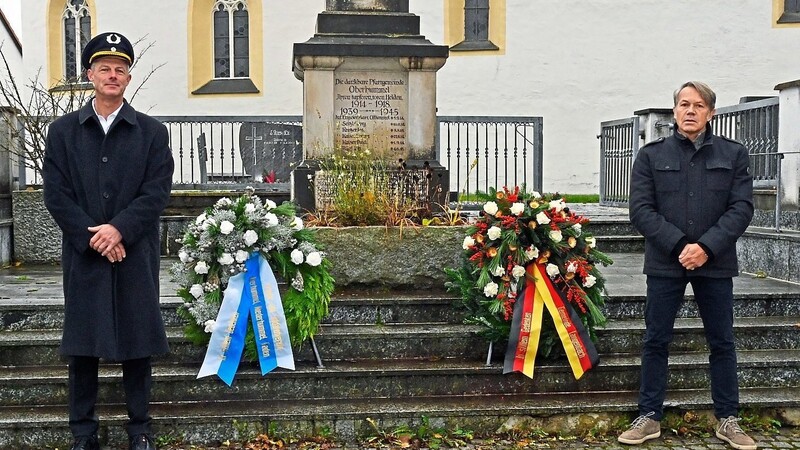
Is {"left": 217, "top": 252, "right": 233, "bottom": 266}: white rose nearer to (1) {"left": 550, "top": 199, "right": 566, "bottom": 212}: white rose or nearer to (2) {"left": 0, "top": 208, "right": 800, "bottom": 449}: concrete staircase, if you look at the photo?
(2) {"left": 0, "top": 208, "right": 800, "bottom": 449}: concrete staircase

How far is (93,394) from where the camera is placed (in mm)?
4699

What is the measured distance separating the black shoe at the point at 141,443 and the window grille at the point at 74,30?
1760 centimetres

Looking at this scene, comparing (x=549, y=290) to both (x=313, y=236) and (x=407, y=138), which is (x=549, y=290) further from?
(x=407, y=138)

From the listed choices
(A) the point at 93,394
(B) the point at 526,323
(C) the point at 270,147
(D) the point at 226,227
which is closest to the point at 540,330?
(B) the point at 526,323

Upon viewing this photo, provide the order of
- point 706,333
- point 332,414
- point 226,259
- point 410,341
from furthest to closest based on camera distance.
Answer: point 410,341, point 226,259, point 332,414, point 706,333

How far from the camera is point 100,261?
4.61 meters

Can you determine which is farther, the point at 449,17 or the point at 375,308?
the point at 449,17

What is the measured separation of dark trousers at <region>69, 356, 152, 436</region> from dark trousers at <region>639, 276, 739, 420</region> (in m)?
2.89

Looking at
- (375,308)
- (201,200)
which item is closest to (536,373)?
(375,308)

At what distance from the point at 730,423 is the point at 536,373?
1.21 m

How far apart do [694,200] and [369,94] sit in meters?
3.64

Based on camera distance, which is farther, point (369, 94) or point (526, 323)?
point (369, 94)

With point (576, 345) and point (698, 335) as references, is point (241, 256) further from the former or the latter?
point (698, 335)

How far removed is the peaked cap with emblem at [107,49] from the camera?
15.1 feet
